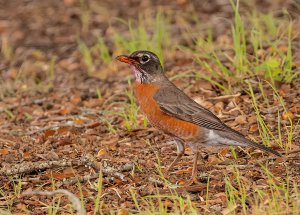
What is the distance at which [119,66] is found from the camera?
356 inches

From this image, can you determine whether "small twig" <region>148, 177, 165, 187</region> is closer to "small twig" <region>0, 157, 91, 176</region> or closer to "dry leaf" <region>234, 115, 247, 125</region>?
"small twig" <region>0, 157, 91, 176</region>

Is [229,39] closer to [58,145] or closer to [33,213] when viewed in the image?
[58,145]

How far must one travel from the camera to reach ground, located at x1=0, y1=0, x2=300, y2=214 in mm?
5090

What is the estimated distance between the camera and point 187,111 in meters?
5.90

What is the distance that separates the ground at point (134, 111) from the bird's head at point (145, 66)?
56cm

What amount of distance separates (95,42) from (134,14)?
1143 mm

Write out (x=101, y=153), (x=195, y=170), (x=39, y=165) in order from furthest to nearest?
1. (x=101, y=153)
2. (x=39, y=165)
3. (x=195, y=170)

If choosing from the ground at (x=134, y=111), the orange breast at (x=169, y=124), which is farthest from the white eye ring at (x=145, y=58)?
the ground at (x=134, y=111)

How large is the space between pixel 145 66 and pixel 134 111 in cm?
77

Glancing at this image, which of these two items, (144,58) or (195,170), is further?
(144,58)

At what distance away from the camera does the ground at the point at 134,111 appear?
509 centimetres

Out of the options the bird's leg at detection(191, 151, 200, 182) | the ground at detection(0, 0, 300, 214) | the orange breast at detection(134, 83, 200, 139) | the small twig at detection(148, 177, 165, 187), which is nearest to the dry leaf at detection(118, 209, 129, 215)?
the ground at detection(0, 0, 300, 214)

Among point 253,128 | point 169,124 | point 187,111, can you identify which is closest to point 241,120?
point 253,128

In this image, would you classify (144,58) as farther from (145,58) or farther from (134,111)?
(134,111)
